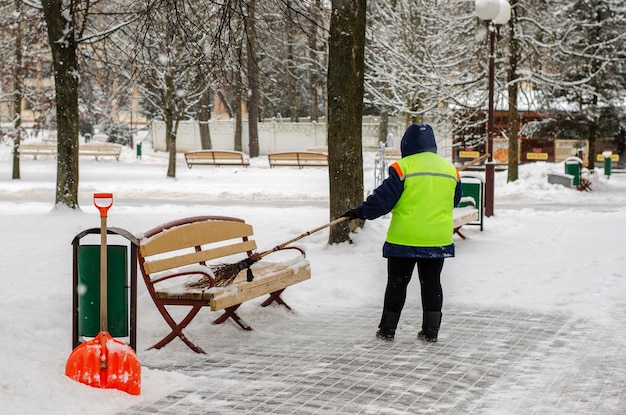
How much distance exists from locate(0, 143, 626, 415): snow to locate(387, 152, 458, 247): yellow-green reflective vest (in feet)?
5.54

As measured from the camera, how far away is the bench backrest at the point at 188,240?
687 cm

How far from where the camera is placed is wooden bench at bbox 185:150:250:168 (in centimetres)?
3659

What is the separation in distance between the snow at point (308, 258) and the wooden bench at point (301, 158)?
11.8 m

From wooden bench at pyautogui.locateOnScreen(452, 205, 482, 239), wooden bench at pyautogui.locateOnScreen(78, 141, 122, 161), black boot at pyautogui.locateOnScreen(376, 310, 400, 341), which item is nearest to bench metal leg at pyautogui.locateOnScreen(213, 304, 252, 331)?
black boot at pyautogui.locateOnScreen(376, 310, 400, 341)

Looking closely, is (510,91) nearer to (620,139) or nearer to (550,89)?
(550,89)

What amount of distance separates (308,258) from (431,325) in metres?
4.04

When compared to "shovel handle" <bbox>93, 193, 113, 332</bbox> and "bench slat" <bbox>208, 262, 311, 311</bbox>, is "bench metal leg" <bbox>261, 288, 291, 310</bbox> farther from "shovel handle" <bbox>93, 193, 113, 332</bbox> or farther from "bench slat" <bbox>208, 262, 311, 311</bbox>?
"shovel handle" <bbox>93, 193, 113, 332</bbox>

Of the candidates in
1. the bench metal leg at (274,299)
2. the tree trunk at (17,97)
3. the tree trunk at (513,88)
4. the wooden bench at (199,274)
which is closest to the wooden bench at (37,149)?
the tree trunk at (17,97)

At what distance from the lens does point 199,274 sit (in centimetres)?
736

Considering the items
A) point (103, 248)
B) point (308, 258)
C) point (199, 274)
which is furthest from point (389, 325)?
point (308, 258)

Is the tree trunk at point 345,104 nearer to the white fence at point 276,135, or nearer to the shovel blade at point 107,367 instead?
the shovel blade at point 107,367

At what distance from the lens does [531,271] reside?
1073cm

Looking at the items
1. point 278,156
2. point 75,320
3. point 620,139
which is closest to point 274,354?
point 75,320

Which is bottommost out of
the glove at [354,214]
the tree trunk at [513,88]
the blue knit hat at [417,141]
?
the glove at [354,214]
